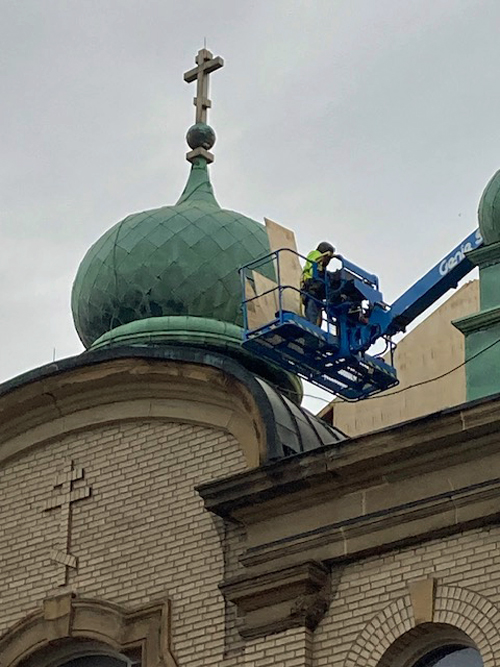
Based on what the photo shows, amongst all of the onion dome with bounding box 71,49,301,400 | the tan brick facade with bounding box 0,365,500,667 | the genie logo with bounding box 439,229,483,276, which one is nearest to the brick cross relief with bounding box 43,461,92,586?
the tan brick facade with bounding box 0,365,500,667

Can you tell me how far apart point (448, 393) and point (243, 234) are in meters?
8.79

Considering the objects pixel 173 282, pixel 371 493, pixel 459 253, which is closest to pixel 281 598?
pixel 371 493

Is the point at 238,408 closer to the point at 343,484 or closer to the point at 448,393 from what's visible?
the point at 343,484

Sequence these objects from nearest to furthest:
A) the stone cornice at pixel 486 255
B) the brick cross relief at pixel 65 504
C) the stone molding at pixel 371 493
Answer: the stone molding at pixel 371 493 → the brick cross relief at pixel 65 504 → the stone cornice at pixel 486 255

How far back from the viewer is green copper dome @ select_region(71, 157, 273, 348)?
2031 centimetres

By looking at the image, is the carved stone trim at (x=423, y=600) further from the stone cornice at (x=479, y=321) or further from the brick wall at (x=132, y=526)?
the stone cornice at (x=479, y=321)

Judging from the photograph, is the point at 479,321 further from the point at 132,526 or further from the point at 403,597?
the point at 132,526

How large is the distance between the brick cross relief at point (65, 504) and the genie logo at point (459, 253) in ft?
15.9

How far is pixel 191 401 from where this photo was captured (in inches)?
703

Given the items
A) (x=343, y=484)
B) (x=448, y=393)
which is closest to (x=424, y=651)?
(x=343, y=484)

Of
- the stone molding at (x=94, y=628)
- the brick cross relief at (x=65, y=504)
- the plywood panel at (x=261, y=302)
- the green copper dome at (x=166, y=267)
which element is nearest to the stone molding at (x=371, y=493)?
the stone molding at (x=94, y=628)

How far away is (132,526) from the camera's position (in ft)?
57.9

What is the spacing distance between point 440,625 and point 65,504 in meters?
4.37

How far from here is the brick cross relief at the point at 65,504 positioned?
1783cm
